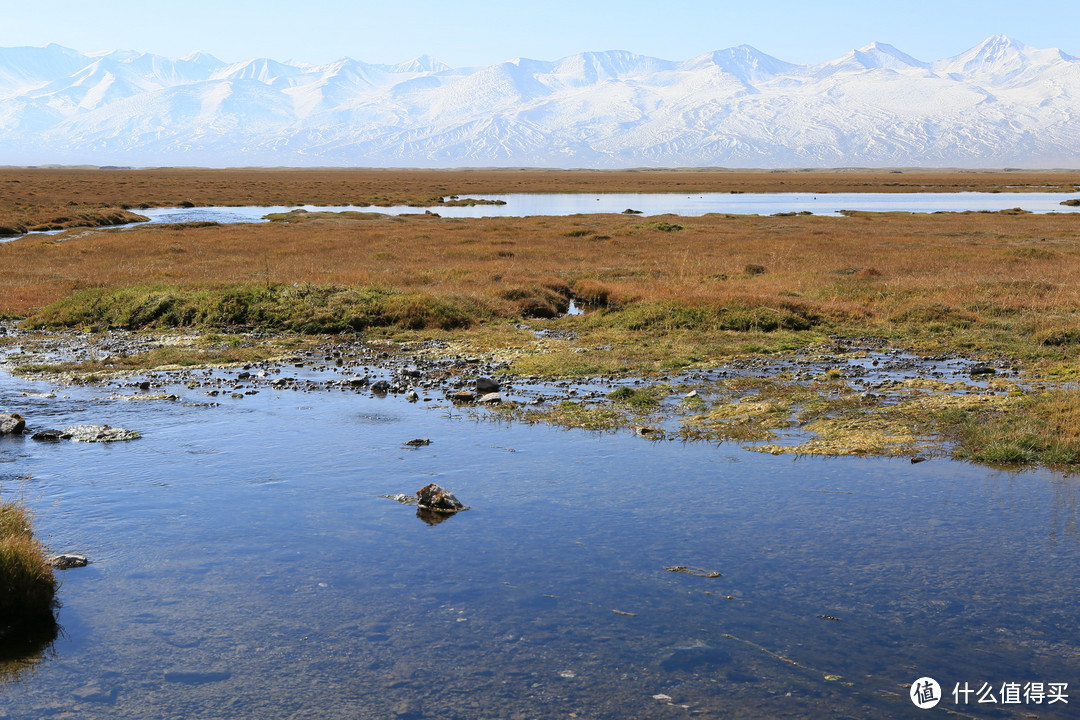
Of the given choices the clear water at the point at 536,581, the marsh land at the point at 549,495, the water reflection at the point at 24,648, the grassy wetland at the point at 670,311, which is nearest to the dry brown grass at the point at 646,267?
the grassy wetland at the point at 670,311

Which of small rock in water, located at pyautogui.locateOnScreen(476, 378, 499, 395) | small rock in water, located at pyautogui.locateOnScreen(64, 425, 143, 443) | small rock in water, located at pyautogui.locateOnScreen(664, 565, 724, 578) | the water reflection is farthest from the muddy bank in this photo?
the water reflection

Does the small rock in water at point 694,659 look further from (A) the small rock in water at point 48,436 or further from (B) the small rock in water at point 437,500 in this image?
(A) the small rock in water at point 48,436

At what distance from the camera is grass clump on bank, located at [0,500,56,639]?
346 inches

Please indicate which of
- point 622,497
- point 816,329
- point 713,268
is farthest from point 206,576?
point 713,268

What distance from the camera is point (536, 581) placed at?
9.70 m

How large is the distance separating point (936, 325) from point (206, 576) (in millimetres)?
21278

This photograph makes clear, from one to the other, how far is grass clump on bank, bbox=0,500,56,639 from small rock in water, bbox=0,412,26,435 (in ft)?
23.7

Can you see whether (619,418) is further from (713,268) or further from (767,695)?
(713,268)

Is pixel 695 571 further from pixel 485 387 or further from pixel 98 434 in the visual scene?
pixel 98 434

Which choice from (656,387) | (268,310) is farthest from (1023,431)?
(268,310)

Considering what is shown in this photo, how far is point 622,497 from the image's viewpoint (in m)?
12.5

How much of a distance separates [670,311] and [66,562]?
61.3ft

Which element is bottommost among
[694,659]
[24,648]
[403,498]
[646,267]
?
[24,648]

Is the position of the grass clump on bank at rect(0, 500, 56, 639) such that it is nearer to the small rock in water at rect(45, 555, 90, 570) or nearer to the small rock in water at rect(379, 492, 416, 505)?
the small rock in water at rect(45, 555, 90, 570)
